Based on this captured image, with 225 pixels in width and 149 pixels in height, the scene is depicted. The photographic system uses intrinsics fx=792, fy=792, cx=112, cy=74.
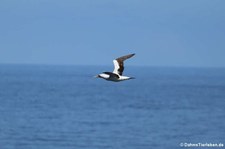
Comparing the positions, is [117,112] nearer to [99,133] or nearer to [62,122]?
[62,122]

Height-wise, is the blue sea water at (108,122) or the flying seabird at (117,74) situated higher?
the blue sea water at (108,122)

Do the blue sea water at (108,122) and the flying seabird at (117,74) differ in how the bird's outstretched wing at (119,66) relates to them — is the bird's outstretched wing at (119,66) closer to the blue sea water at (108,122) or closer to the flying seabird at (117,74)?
the flying seabird at (117,74)

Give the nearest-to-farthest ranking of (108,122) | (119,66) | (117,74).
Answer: (117,74) → (119,66) → (108,122)

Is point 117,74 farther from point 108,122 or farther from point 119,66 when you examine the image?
point 108,122

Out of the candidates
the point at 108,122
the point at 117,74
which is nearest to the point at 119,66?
the point at 117,74

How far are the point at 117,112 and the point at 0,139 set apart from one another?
109 ft

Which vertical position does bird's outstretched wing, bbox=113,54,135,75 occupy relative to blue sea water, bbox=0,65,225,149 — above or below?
below

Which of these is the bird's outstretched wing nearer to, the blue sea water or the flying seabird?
the flying seabird

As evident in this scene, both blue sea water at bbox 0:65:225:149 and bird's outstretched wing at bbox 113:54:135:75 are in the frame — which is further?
blue sea water at bbox 0:65:225:149

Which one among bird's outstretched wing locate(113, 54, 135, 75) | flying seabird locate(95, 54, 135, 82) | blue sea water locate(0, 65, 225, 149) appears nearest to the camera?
flying seabird locate(95, 54, 135, 82)

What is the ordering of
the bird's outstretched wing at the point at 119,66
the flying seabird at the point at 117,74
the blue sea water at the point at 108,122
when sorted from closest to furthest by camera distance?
the flying seabird at the point at 117,74, the bird's outstretched wing at the point at 119,66, the blue sea water at the point at 108,122

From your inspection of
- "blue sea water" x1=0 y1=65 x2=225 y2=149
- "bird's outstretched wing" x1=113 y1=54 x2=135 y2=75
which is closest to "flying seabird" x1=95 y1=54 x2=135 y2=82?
"bird's outstretched wing" x1=113 y1=54 x2=135 y2=75

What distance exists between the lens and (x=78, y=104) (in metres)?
126

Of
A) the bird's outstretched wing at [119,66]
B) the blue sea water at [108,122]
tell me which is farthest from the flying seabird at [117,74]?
the blue sea water at [108,122]
